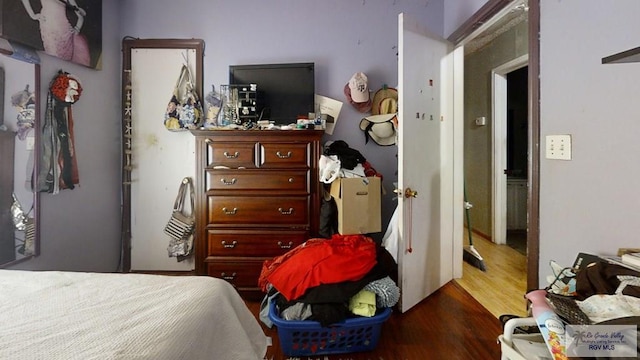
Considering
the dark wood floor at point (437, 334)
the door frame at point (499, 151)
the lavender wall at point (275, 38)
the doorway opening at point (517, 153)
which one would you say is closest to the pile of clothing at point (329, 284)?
the dark wood floor at point (437, 334)

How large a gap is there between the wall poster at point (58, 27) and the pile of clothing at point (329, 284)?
6.85 ft

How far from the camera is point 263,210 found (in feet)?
8.04

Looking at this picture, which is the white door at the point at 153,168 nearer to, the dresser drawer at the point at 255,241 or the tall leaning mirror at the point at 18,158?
the dresser drawer at the point at 255,241

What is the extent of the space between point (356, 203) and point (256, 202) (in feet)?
2.43

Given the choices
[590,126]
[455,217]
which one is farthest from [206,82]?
[590,126]

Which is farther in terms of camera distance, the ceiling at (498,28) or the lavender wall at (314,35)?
the ceiling at (498,28)

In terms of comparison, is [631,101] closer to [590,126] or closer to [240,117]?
[590,126]

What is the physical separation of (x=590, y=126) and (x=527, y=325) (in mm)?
854

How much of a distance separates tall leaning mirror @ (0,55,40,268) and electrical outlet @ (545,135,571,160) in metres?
2.94

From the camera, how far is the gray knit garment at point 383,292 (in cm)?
186

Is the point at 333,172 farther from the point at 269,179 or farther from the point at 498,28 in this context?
the point at 498,28

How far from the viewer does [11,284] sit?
1.19 m

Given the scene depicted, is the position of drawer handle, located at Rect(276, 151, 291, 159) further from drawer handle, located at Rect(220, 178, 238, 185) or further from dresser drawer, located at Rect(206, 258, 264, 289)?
dresser drawer, located at Rect(206, 258, 264, 289)

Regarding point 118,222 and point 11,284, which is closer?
point 11,284
